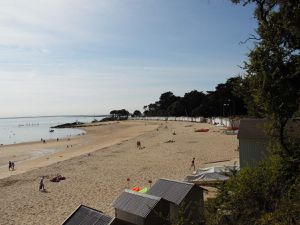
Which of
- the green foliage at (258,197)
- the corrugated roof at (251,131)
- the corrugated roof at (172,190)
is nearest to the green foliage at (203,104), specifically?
the corrugated roof at (251,131)

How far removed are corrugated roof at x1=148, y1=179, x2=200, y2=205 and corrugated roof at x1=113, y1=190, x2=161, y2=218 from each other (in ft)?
3.24

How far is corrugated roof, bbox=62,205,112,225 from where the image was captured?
9.36m

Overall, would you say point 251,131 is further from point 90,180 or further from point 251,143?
point 90,180

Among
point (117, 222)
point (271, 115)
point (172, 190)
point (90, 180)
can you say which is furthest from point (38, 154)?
point (271, 115)

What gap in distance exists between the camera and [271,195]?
7.53 metres

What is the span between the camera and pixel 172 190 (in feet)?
37.2

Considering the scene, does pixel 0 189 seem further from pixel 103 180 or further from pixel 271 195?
pixel 271 195

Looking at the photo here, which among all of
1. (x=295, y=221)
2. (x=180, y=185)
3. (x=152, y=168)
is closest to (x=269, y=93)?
(x=295, y=221)

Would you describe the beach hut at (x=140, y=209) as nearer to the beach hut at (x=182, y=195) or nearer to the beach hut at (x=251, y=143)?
the beach hut at (x=182, y=195)

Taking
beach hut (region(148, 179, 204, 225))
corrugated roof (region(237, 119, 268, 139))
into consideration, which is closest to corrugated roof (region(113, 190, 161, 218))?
beach hut (region(148, 179, 204, 225))

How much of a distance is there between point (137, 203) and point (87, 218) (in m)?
1.37

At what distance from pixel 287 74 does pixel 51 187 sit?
20.4m

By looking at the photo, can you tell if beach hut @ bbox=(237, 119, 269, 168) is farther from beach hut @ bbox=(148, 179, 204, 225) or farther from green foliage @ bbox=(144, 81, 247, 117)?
green foliage @ bbox=(144, 81, 247, 117)

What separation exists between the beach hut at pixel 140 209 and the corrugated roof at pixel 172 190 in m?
0.45
